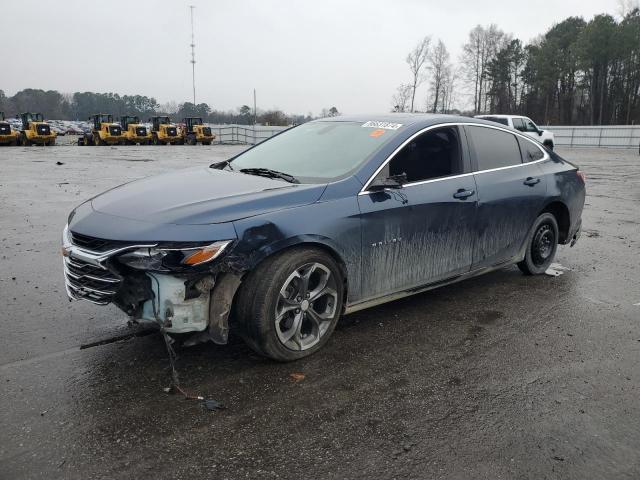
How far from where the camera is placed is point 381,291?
4016mm

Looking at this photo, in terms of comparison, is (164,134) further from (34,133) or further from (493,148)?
(493,148)

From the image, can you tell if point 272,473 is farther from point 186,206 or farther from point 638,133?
point 638,133

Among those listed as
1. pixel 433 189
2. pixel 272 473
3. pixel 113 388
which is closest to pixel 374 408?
pixel 272 473

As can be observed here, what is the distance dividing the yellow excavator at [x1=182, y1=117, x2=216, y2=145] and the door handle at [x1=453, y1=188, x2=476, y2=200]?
36844mm

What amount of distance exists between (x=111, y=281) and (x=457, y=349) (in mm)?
2417

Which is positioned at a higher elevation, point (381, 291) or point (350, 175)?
point (350, 175)

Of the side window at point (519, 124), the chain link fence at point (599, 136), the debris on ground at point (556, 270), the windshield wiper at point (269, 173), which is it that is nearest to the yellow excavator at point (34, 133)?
the side window at point (519, 124)

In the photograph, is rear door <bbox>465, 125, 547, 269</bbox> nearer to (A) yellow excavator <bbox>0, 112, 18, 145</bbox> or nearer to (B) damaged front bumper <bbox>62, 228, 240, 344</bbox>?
(B) damaged front bumper <bbox>62, 228, 240, 344</bbox>

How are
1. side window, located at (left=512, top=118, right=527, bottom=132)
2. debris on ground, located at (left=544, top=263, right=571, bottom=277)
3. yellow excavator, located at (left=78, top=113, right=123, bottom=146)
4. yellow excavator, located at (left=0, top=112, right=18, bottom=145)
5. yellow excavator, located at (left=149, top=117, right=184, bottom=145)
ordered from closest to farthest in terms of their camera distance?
debris on ground, located at (left=544, top=263, right=571, bottom=277), side window, located at (left=512, top=118, right=527, bottom=132), yellow excavator, located at (left=0, top=112, right=18, bottom=145), yellow excavator, located at (left=78, top=113, right=123, bottom=146), yellow excavator, located at (left=149, top=117, right=184, bottom=145)

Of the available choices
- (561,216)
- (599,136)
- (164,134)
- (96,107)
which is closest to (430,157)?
(561,216)

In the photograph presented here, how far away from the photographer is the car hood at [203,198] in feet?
10.7

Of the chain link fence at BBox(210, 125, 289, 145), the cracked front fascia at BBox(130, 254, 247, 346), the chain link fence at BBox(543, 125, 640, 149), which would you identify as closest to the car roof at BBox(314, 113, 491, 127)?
the cracked front fascia at BBox(130, 254, 247, 346)

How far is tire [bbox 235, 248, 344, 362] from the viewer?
129 inches

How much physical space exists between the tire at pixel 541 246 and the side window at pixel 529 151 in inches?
23.5
